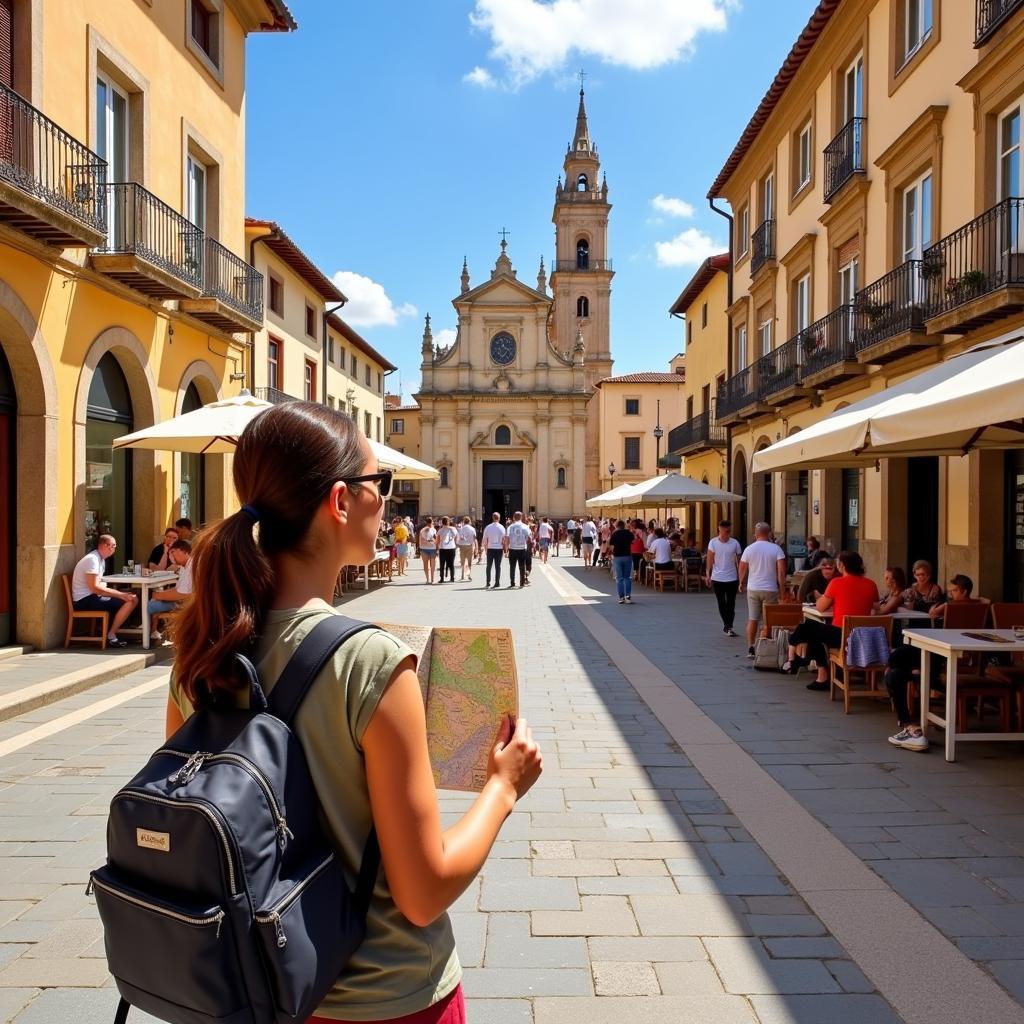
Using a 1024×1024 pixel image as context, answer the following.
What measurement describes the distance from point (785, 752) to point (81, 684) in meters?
6.36

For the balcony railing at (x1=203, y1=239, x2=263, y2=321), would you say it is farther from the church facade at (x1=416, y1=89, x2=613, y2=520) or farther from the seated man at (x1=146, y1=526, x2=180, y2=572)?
the church facade at (x1=416, y1=89, x2=613, y2=520)

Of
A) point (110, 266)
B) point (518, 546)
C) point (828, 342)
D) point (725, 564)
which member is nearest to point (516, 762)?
point (725, 564)

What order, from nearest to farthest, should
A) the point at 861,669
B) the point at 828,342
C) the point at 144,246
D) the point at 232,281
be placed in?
the point at 861,669 → the point at 144,246 → the point at 232,281 → the point at 828,342

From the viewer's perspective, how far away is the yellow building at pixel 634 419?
58.8 m

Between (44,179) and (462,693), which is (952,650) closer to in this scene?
(462,693)

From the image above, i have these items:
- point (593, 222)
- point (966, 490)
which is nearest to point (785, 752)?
point (966, 490)

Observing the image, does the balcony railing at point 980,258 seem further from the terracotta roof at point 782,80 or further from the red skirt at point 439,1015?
the red skirt at point 439,1015

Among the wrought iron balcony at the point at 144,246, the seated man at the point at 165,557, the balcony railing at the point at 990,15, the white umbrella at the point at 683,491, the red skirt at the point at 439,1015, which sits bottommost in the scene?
the red skirt at the point at 439,1015

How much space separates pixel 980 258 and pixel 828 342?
5.56 meters

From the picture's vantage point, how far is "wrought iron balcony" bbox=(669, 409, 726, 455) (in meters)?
28.2

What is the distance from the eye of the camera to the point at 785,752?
6.58m

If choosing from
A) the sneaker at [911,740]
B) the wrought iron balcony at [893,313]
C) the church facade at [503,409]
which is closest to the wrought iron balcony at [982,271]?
the wrought iron balcony at [893,313]

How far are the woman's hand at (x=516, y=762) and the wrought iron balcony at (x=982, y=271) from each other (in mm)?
11024

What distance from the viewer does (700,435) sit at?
29438 mm
